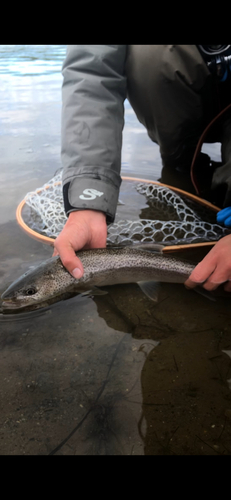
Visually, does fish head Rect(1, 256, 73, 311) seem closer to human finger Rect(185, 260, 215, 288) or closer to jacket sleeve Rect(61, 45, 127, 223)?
jacket sleeve Rect(61, 45, 127, 223)

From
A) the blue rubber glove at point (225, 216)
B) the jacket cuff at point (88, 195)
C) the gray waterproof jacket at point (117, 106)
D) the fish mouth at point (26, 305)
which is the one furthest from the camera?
the blue rubber glove at point (225, 216)

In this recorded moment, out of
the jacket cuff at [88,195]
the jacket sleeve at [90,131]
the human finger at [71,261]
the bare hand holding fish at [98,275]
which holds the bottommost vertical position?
the bare hand holding fish at [98,275]

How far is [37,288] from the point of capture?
7.61ft

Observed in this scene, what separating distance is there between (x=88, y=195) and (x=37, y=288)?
800mm

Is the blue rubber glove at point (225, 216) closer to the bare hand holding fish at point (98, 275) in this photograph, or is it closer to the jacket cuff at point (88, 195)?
the bare hand holding fish at point (98, 275)

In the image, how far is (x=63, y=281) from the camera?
242 cm

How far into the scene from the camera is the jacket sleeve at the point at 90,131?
106 inches

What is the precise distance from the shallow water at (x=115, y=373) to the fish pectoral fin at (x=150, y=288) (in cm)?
6

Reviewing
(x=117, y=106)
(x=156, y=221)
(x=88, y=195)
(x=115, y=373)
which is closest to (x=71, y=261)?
(x=88, y=195)

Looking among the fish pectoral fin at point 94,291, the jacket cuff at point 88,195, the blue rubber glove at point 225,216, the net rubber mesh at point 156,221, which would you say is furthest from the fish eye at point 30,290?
the blue rubber glove at point 225,216

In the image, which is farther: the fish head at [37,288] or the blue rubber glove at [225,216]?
the blue rubber glove at [225,216]

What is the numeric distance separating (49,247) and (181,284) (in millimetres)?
1145

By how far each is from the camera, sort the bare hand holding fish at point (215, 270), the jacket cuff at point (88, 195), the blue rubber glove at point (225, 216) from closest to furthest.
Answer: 1. the bare hand holding fish at point (215, 270)
2. the jacket cuff at point (88, 195)
3. the blue rubber glove at point (225, 216)

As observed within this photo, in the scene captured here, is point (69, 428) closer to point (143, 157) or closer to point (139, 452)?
point (139, 452)
